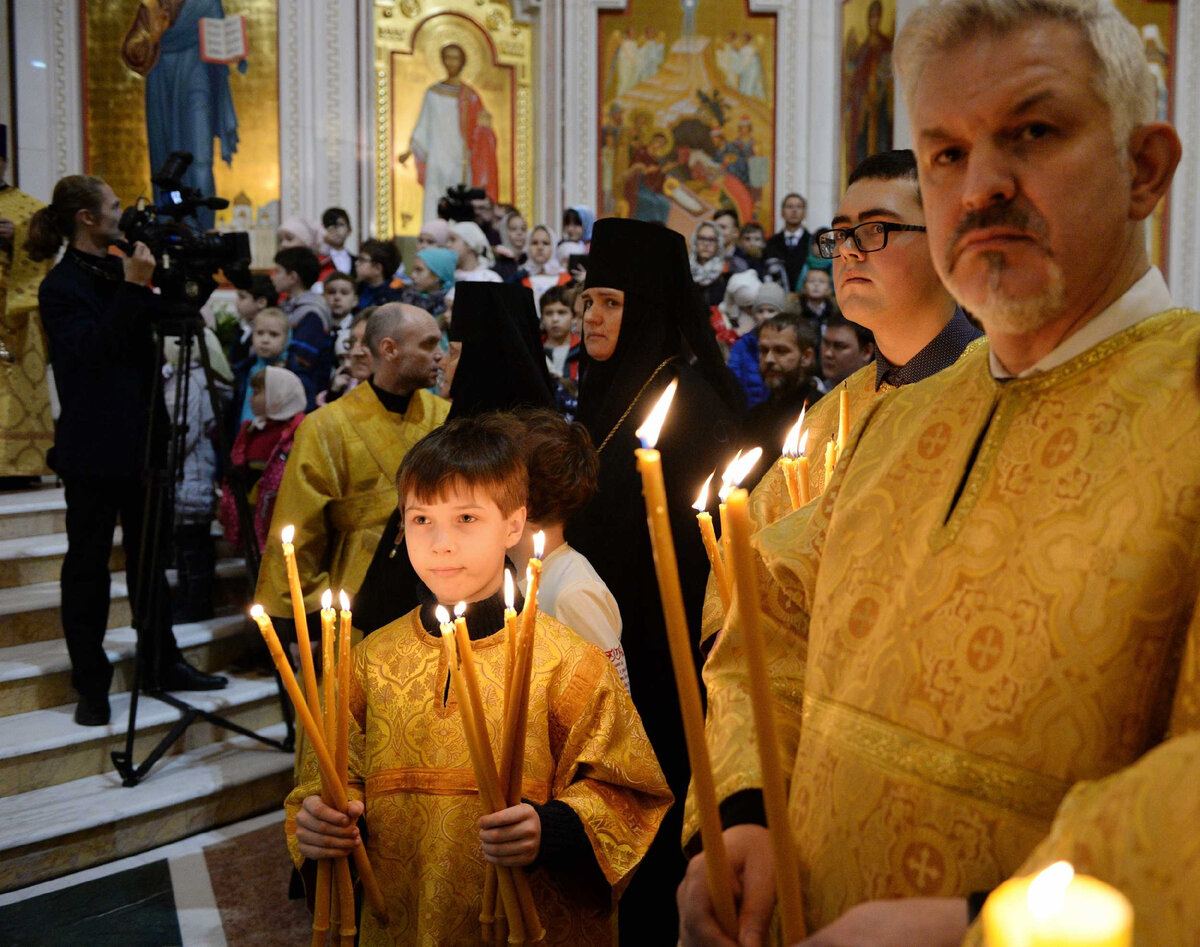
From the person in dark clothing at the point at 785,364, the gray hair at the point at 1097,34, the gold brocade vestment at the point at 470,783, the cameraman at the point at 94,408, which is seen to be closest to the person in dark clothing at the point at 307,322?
the cameraman at the point at 94,408

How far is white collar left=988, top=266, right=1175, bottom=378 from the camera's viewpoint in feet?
3.63

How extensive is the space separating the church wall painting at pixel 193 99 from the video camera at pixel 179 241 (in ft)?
26.0

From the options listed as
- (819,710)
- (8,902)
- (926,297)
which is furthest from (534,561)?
(8,902)

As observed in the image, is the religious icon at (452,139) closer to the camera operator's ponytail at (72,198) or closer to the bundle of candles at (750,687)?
the camera operator's ponytail at (72,198)

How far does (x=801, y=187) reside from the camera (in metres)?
13.8

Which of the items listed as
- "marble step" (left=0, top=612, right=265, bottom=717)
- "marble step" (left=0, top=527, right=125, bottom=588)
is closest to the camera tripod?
"marble step" (left=0, top=612, right=265, bottom=717)

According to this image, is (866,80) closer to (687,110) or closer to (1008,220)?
(687,110)

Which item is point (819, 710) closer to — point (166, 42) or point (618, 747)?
point (618, 747)

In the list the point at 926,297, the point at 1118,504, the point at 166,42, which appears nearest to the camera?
the point at 1118,504

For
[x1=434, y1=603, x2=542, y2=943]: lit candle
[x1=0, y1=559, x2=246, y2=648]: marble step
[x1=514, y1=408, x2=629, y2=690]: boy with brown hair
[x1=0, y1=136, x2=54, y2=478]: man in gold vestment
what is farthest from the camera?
Answer: [x1=0, y1=136, x2=54, y2=478]: man in gold vestment

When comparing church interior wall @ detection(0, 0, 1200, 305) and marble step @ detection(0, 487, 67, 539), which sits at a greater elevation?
church interior wall @ detection(0, 0, 1200, 305)

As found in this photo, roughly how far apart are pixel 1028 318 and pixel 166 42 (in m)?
→ 12.4

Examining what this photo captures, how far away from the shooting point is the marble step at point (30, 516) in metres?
5.65

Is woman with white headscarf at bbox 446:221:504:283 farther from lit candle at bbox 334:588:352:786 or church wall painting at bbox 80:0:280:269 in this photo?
lit candle at bbox 334:588:352:786
